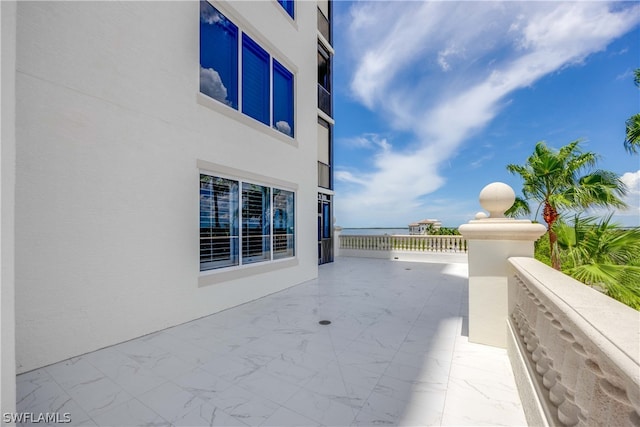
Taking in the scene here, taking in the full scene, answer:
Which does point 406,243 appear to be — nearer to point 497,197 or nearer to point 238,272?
point 238,272

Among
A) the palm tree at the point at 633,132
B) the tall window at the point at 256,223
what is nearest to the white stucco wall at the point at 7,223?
the tall window at the point at 256,223

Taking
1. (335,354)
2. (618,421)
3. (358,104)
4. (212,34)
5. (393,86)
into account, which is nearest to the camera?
(618,421)

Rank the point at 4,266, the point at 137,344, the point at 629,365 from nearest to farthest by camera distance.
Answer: the point at 629,365 → the point at 4,266 → the point at 137,344

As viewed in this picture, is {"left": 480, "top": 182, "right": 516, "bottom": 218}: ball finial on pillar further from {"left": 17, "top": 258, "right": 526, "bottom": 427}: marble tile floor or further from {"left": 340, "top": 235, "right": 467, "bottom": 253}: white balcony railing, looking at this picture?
{"left": 340, "top": 235, "right": 467, "bottom": 253}: white balcony railing

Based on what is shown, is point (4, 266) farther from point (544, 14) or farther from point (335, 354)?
point (544, 14)

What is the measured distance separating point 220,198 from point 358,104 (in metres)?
13.9

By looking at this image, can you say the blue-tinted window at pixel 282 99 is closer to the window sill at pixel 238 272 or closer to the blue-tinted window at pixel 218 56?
the blue-tinted window at pixel 218 56

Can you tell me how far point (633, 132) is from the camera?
683 centimetres

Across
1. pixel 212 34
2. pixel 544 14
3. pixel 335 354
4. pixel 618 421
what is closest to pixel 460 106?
pixel 544 14

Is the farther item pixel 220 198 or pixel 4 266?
pixel 220 198

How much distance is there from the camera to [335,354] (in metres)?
3.22

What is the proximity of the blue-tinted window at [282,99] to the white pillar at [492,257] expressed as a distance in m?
5.13

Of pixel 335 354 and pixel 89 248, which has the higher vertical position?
pixel 89 248

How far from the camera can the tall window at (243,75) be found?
4984 mm
